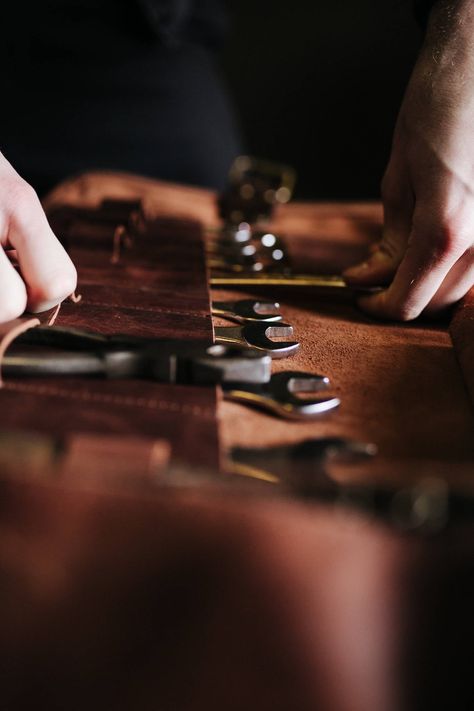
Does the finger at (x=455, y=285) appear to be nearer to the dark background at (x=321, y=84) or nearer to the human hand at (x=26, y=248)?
the human hand at (x=26, y=248)

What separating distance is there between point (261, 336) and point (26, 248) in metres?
0.25

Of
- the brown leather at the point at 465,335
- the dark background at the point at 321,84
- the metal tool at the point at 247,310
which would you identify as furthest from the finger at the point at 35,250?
the dark background at the point at 321,84

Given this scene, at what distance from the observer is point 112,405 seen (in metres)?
0.54

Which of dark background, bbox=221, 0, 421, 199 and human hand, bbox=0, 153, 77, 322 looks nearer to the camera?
human hand, bbox=0, 153, 77, 322

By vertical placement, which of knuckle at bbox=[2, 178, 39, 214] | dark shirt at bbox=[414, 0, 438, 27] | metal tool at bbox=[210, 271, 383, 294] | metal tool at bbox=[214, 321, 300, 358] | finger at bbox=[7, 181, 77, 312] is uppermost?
dark shirt at bbox=[414, 0, 438, 27]

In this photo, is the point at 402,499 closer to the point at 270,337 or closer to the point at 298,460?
the point at 298,460

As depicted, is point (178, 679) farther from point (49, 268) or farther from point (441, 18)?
point (441, 18)

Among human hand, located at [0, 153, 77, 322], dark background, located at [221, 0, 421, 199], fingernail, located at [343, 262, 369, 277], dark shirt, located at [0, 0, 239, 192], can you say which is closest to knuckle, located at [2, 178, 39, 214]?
human hand, located at [0, 153, 77, 322]

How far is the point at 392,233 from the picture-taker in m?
0.92

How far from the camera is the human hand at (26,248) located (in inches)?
24.2

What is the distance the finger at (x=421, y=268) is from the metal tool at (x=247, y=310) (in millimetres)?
138

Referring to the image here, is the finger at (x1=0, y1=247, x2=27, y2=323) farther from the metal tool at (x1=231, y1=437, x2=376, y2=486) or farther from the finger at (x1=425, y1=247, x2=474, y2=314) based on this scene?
the finger at (x1=425, y1=247, x2=474, y2=314)

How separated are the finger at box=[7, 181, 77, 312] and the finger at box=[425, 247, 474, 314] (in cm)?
44

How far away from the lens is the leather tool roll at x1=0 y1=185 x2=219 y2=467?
0.51 meters
